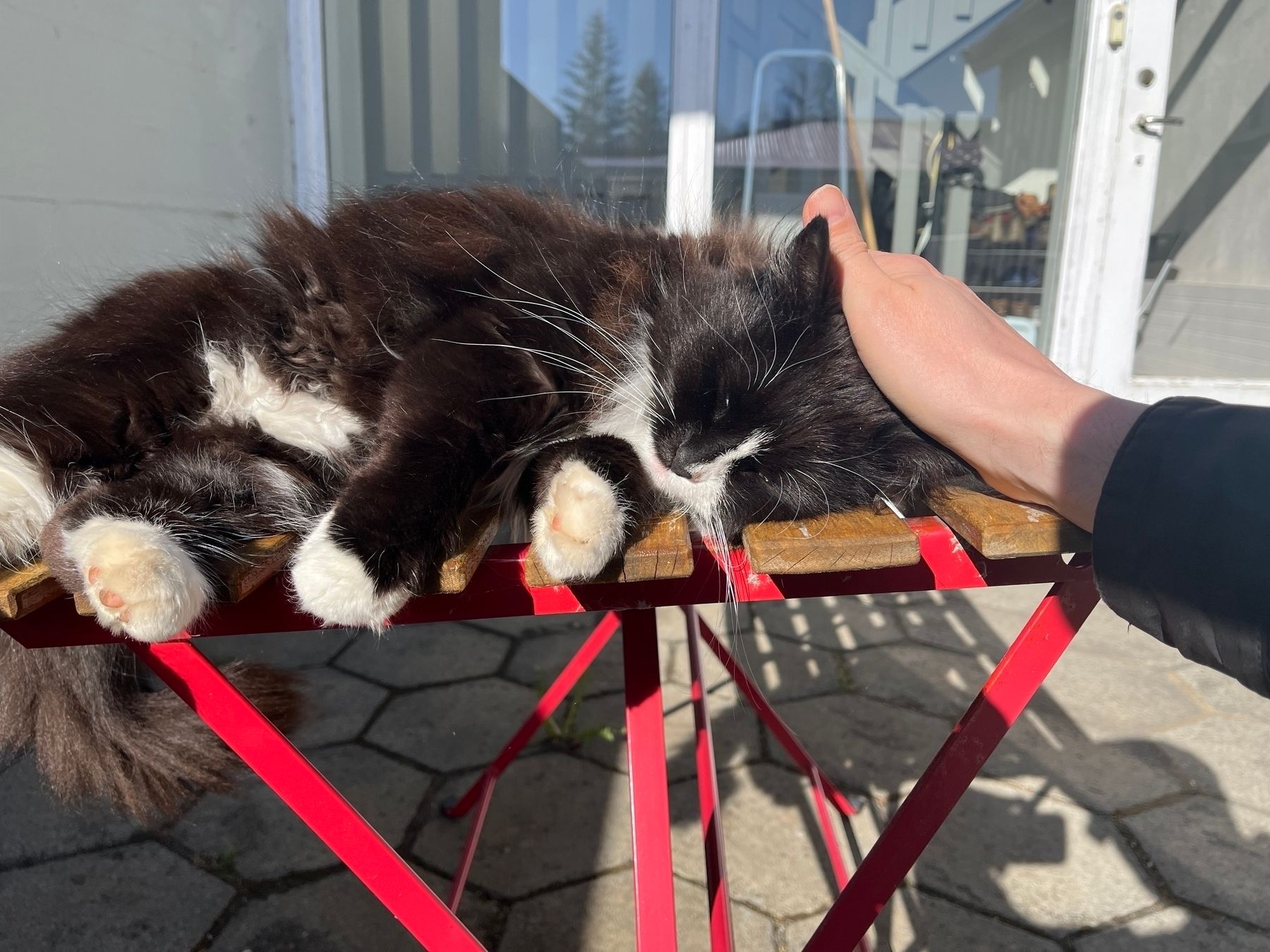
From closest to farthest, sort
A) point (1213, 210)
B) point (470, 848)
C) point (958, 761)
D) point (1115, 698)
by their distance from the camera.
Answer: point (958, 761) → point (470, 848) → point (1115, 698) → point (1213, 210)

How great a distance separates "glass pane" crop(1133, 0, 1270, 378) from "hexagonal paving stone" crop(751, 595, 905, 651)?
1.75 metres

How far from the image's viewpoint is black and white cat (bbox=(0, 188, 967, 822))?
1002 millimetres

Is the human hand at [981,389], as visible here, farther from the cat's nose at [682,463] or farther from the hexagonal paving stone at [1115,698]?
the hexagonal paving stone at [1115,698]

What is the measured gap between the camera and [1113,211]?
2980 millimetres

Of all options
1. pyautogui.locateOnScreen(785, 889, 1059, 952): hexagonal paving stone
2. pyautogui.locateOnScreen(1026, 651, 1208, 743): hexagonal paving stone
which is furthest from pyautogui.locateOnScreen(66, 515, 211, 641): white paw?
pyautogui.locateOnScreen(1026, 651, 1208, 743): hexagonal paving stone

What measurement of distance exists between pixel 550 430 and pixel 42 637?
2.29 ft

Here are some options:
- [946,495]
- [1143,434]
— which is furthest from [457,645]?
[1143,434]

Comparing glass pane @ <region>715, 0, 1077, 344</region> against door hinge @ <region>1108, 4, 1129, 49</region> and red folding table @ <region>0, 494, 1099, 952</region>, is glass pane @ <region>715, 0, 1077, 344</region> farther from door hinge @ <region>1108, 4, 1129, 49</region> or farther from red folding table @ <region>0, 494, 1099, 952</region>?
red folding table @ <region>0, 494, 1099, 952</region>

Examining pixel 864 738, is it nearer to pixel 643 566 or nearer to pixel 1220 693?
pixel 1220 693

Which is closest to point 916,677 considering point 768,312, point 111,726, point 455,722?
point 455,722

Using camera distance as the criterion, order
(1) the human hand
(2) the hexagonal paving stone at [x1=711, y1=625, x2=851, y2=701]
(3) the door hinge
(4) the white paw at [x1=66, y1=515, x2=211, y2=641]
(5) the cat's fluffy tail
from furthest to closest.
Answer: (3) the door hinge < (2) the hexagonal paving stone at [x1=711, y1=625, x2=851, y2=701] < (5) the cat's fluffy tail < (1) the human hand < (4) the white paw at [x1=66, y1=515, x2=211, y2=641]

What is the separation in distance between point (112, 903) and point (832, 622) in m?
2.16

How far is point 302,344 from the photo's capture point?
1.32 m

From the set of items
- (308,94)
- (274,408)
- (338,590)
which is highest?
(308,94)
